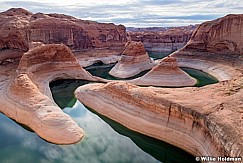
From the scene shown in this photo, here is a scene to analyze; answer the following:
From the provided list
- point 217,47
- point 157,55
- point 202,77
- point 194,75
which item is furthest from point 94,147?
point 157,55

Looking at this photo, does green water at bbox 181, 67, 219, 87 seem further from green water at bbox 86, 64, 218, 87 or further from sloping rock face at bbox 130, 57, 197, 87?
sloping rock face at bbox 130, 57, 197, 87

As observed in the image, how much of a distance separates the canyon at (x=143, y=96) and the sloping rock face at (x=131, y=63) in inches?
5.6

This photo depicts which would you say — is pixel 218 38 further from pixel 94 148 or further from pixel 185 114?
pixel 94 148

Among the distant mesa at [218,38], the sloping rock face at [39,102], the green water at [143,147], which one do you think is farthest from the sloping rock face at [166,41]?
the green water at [143,147]

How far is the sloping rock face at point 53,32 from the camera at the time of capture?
31.9m

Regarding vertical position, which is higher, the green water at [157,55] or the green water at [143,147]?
the green water at [157,55]

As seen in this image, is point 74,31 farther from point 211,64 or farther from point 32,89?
point 32,89

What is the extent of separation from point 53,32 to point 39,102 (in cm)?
2720

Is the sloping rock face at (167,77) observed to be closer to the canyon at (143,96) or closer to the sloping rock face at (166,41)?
the canyon at (143,96)

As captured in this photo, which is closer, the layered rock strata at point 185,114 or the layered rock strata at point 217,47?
the layered rock strata at point 185,114

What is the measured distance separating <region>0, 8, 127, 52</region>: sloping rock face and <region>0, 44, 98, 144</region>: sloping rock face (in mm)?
10313

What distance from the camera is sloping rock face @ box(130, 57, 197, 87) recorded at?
2347 centimetres

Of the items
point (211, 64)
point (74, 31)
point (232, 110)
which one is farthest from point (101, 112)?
point (74, 31)

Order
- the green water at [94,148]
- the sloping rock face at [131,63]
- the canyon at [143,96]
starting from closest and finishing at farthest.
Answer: the canyon at [143,96] < the green water at [94,148] < the sloping rock face at [131,63]
